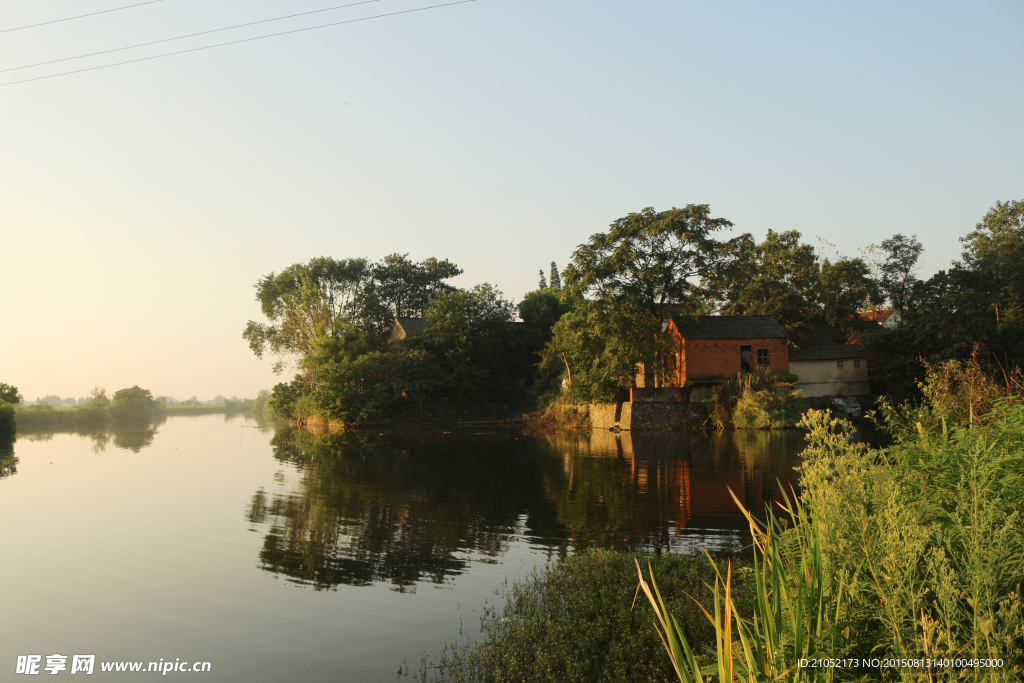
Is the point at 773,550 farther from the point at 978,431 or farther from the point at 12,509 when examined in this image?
the point at 12,509

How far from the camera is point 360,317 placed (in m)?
63.0

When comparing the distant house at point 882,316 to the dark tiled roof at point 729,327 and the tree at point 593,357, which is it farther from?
the tree at point 593,357

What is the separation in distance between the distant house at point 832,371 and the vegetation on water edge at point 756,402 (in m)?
5.57

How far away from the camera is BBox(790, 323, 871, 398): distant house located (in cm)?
4050

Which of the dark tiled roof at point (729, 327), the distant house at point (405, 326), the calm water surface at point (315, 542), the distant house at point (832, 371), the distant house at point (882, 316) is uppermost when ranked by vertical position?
the distant house at point (882, 316)

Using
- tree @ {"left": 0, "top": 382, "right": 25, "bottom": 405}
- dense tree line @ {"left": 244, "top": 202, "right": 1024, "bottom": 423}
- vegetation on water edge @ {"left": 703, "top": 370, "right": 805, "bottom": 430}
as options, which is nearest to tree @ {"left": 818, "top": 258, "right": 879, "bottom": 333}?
dense tree line @ {"left": 244, "top": 202, "right": 1024, "bottom": 423}

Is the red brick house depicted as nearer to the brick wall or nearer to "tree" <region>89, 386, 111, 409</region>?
the brick wall

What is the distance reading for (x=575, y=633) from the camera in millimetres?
6055

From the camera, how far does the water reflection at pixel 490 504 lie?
33.6 feet

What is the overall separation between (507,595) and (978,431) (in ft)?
18.4

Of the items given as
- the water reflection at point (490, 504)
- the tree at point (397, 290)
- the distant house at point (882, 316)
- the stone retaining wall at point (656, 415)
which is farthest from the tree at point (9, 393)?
the distant house at point (882, 316)

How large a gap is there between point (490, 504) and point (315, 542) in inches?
179

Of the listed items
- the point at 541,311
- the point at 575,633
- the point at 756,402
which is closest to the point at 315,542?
the point at 575,633

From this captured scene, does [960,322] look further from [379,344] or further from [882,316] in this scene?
[379,344]
